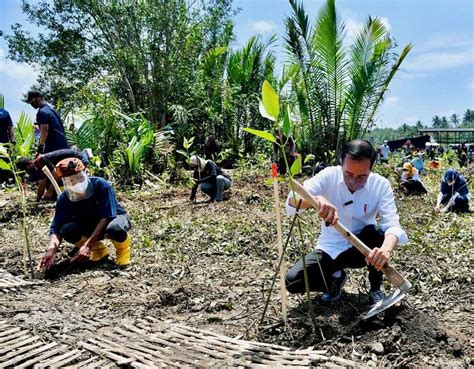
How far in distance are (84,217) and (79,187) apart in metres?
0.33

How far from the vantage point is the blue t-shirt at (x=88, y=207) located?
3.69 m

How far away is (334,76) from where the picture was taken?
9.62 m

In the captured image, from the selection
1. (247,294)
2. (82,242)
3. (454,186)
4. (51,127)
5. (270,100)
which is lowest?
(247,294)

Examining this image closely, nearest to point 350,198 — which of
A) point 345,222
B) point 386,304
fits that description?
point 345,222

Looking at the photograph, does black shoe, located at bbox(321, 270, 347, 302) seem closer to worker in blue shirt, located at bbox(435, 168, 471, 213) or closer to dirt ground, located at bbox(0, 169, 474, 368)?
dirt ground, located at bbox(0, 169, 474, 368)

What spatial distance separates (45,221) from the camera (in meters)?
5.71

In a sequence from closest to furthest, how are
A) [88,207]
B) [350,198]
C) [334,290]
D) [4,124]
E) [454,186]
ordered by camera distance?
[350,198] < [334,290] < [88,207] < [4,124] < [454,186]

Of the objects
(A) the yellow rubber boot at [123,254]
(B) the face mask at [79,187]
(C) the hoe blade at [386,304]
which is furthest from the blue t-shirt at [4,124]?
(C) the hoe blade at [386,304]

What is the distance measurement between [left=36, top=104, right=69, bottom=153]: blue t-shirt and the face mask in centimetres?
267

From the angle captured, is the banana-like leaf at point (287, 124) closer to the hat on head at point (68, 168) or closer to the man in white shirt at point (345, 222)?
the man in white shirt at point (345, 222)

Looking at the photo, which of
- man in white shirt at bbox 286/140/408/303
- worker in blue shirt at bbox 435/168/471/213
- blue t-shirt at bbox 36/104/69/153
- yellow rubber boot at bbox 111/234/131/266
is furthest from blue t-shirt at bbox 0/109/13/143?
worker in blue shirt at bbox 435/168/471/213

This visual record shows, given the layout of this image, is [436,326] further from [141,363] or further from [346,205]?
[141,363]

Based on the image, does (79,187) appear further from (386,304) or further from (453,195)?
(453,195)

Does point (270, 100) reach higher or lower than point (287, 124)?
higher
